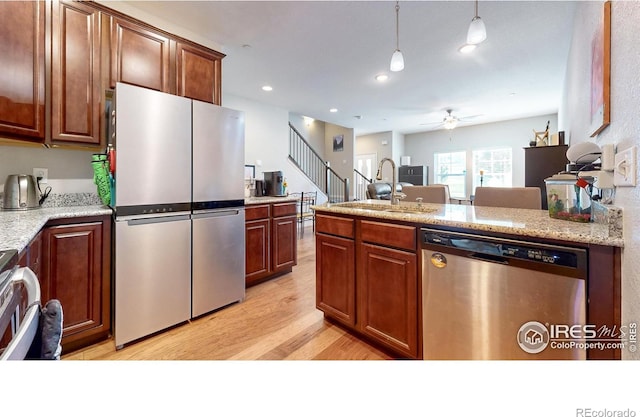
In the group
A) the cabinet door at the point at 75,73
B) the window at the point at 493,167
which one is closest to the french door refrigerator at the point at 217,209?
the cabinet door at the point at 75,73

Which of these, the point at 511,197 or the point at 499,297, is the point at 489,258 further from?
the point at 511,197

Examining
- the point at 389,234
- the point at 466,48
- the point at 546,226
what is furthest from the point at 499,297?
the point at 466,48

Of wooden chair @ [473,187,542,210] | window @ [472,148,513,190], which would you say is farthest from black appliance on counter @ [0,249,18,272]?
window @ [472,148,513,190]

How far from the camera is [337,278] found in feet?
6.55

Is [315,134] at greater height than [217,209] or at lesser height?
greater

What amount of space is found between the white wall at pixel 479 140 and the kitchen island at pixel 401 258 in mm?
6850

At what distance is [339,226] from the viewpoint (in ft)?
6.40

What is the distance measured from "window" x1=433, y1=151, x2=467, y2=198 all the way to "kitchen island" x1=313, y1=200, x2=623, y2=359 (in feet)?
23.5

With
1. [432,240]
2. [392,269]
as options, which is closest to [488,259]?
[432,240]

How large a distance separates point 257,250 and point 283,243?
38 centimetres

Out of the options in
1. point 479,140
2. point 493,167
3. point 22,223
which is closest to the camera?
Answer: point 22,223

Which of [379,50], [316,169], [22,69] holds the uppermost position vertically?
[379,50]
